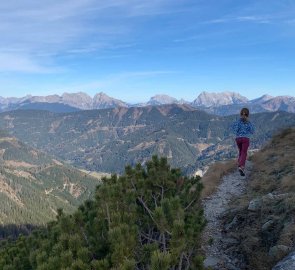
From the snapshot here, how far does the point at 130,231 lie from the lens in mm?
8742

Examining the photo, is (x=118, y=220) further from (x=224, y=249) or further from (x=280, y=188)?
(x=280, y=188)

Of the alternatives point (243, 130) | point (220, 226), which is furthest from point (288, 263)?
point (243, 130)

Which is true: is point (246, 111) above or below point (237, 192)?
above

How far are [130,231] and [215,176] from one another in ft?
56.9

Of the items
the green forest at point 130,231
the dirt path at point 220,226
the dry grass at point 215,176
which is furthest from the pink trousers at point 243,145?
the green forest at point 130,231

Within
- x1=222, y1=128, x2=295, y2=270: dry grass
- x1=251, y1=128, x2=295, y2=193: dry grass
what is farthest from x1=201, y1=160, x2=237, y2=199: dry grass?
x1=222, y1=128, x2=295, y2=270: dry grass

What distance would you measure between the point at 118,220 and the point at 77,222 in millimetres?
1336

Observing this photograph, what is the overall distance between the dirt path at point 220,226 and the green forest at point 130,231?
2017 mm

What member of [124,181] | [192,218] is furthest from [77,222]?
[192,218]

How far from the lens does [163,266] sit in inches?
301

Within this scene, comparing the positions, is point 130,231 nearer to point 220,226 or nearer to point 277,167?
point 220,226

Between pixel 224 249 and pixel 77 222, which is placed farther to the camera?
pixel 224 249

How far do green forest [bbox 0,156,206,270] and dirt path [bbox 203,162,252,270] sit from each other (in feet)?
6.62

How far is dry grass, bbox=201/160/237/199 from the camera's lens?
2258 centimetres
